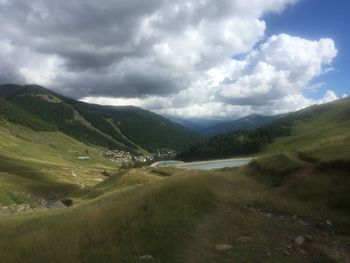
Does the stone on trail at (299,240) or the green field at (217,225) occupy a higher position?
the green field at (217,225)

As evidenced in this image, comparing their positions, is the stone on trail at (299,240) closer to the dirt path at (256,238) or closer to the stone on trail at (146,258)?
the dirt path at (256,238)

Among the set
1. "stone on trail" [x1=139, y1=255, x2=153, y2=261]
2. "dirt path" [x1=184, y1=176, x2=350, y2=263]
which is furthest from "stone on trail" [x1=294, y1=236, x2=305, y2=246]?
"stone on trail" [x1=139, y1=255, x2=153, y2=261]

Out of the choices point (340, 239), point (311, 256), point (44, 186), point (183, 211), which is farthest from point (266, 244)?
point (44, 186)

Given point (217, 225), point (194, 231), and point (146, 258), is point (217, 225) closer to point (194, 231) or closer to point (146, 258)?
point (194, 231)

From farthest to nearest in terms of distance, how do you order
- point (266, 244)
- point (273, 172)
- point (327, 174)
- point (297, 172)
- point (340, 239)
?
1. point (273, 172)
2. point (297, 172)
3. point (327, 174)
4. point (340, 239)
5. point (266, 244)

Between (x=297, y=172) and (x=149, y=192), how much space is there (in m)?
13.2

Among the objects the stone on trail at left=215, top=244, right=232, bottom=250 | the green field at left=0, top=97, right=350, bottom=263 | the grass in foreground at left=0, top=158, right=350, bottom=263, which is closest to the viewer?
the grass in foreground at left=0, top=158, right=350, bottom=263

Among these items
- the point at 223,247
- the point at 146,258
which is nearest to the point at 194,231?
the point at 223,247

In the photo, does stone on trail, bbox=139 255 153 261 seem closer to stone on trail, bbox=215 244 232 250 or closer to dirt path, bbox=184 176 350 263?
dirt path, bbox=184 176 350 263

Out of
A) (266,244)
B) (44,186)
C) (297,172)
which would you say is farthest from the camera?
(44,186)

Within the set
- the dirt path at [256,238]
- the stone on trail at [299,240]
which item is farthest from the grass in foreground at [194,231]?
the stone on trail at [299,240]

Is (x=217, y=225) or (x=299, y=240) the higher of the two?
Result: (x=217, y=225)

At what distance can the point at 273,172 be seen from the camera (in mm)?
37750

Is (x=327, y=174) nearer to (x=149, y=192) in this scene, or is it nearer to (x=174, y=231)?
(x=149, y=192)
